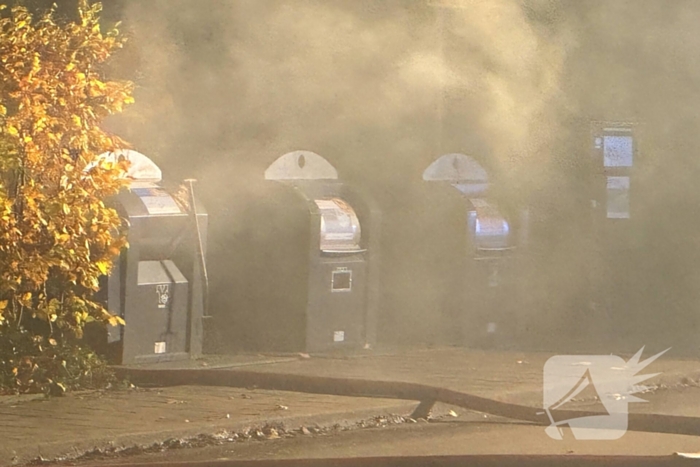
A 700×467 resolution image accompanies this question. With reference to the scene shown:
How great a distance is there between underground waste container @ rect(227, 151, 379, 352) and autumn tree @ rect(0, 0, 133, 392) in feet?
5.62

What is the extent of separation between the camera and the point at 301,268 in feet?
33.1

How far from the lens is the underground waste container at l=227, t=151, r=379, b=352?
1010cm

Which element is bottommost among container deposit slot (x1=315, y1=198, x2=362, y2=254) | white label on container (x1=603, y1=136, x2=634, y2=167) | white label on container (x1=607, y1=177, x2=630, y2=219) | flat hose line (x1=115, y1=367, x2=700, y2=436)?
flat hose line (x1=115, y1=367, x2=700, y2=436)

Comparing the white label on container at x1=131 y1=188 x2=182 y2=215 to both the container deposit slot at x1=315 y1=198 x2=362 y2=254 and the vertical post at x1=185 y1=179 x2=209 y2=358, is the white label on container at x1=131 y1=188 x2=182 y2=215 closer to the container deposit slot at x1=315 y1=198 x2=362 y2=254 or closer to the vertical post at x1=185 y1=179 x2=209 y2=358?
the vertical post at x1=185 y1=179 x2=209 y2=358

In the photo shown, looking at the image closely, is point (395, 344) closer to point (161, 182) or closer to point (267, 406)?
point (161, 182)

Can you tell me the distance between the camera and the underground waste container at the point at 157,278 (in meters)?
9.08

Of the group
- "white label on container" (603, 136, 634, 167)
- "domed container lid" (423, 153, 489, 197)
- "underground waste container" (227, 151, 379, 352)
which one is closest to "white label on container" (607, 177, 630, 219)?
"white label on container" (603, 136, 634, 167)

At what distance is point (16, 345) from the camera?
8.59 metres

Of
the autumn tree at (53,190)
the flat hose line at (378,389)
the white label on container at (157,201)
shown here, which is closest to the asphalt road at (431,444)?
the flat hose line at (378,389)

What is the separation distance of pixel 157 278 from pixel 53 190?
1237 millimetres

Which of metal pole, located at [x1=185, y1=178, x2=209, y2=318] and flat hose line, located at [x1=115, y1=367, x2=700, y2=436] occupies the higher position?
metal pole, located at [x1=185, y1=178, x2=209, y2=318]

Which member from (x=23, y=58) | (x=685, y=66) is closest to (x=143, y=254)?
(x=23, y=58)

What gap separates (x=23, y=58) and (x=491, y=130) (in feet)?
19.3

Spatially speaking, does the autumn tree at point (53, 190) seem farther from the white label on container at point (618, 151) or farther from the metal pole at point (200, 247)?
the white label on container at point (618, 151)
